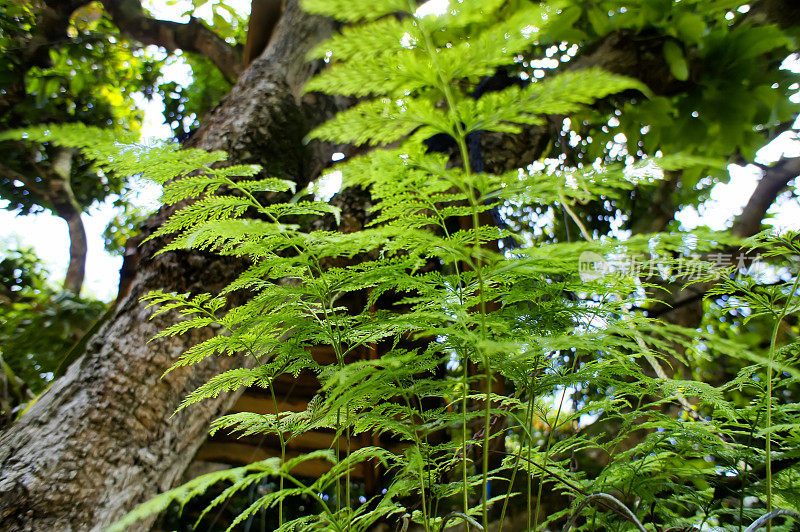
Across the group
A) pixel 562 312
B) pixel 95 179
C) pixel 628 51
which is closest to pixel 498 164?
pixel 628 51

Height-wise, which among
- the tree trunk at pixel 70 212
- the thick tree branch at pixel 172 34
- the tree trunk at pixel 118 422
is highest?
the thick tree branch at pixel 172 34

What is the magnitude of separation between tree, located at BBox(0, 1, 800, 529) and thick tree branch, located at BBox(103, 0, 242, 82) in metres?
0.86

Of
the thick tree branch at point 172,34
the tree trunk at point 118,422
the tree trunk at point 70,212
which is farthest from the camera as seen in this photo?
Answer: the tree trunk at point 70,212

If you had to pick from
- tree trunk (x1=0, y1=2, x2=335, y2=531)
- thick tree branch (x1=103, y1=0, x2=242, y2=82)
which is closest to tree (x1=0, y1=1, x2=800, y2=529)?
tree trunk (x1=0, y1=2, x2=335, y2=531)

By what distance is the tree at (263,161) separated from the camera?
2.80ft

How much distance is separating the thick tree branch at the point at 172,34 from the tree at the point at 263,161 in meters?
0.86

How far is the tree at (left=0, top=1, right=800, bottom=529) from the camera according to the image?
853mm

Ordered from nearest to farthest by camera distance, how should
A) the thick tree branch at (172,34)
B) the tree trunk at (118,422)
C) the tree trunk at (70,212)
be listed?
the tree trunk at (118,422) < the thick tree branch at (172,34) < the tree trunk at (70,212)

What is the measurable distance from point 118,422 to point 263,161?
32.7 inches

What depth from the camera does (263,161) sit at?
4.48ft

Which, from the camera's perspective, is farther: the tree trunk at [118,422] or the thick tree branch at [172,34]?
the thick tree branch at [172,34]

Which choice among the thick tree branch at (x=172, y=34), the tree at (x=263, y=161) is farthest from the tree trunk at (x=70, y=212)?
the tree at (x=263, y=161)

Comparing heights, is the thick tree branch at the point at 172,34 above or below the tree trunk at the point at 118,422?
above

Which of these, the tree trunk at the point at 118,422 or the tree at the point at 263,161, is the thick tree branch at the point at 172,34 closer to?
the tree at the point at 263,161
